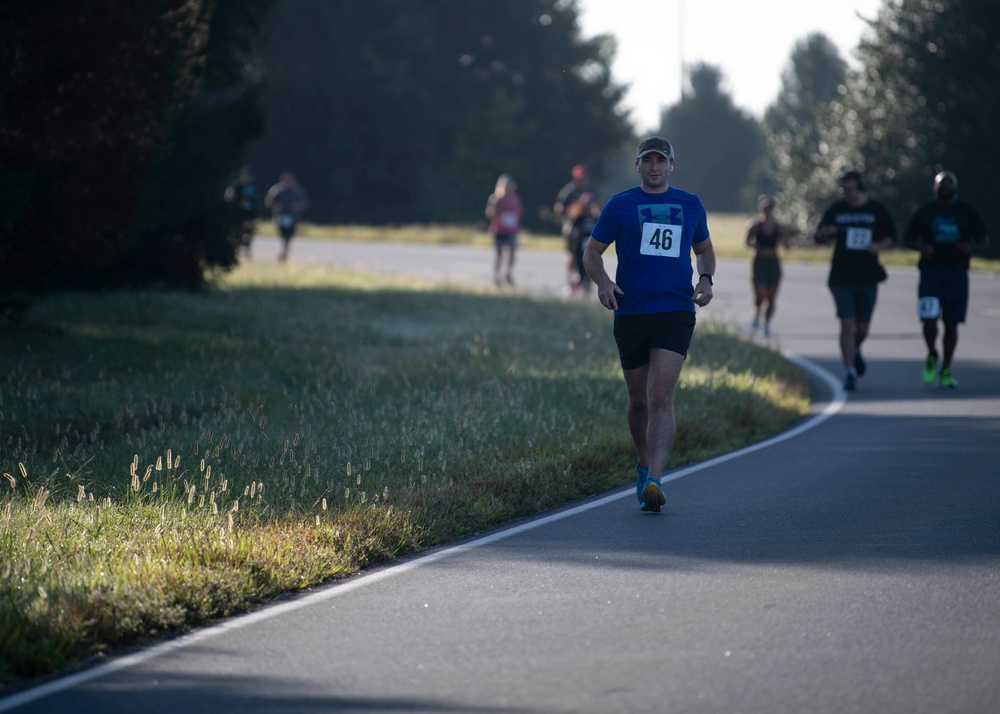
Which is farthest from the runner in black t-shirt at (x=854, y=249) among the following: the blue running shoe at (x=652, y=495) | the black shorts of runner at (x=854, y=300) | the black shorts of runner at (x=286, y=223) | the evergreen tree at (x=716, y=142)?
the evergreen tree at (x=716, y=142)

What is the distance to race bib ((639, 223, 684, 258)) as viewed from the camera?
27.7 ft

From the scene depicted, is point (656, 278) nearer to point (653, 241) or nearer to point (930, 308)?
point (653, 241)

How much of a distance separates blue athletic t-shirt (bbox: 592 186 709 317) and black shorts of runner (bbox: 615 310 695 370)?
0.14ft

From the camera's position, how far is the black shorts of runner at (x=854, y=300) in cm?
1454

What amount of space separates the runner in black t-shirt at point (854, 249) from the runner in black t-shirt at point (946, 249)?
0.35 m

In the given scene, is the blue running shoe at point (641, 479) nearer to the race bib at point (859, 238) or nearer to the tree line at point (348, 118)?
the race bib at point (859, 238)

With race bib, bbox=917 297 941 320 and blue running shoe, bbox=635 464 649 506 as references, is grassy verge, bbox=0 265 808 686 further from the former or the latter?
race bib, bbox=917 297 941 320

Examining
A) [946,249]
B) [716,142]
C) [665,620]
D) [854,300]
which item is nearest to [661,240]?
[665,620]

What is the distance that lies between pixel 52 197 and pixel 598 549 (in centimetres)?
1006

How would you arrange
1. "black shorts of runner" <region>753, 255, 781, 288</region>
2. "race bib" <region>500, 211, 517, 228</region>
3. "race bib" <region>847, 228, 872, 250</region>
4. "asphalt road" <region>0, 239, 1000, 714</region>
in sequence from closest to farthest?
"asphalt road" <region>0, 239, 1000, 714</region>, "race bib" <region>847, 228, 872, 250</region>, "black shorts of runner" <region>753, 255, 781, 288</region>, "race bib" <region>500, 211, 517, 228</region>

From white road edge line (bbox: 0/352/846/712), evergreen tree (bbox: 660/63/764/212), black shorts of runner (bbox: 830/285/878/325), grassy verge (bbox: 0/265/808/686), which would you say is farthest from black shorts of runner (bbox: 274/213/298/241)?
evergreen tree (bbox: 660/63/764/212)

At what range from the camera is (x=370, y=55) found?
231 feet

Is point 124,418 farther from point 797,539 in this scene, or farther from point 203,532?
point 797,539

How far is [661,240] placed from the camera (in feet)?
27.7
